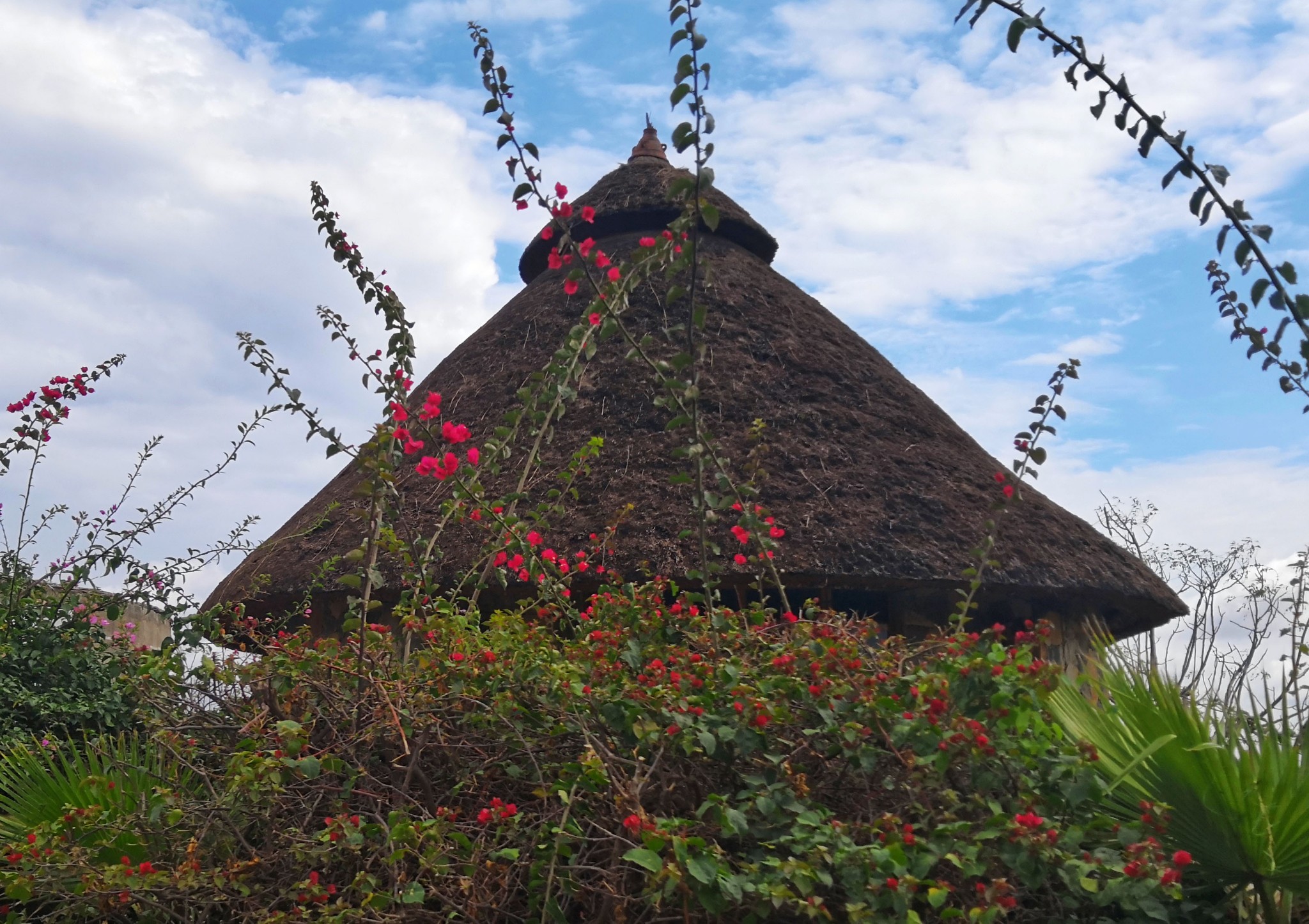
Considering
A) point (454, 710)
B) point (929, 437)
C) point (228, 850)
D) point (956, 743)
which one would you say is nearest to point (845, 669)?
point (956, 743)

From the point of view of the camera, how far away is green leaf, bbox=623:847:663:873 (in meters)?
1.99

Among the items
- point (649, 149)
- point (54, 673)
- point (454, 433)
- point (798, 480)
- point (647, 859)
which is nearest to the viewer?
point (647, 859)

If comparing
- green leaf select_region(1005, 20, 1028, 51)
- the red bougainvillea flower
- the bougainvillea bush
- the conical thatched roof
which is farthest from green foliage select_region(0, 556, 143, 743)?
green leaf select_region(1005, 20, 1028, 51)

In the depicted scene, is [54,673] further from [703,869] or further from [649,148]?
[649,148]

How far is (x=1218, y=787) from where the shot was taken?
7.98ft

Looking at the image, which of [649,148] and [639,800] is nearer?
[639,800]

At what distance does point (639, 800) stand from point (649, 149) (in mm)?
8426

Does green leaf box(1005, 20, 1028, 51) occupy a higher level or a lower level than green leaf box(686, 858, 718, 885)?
higher

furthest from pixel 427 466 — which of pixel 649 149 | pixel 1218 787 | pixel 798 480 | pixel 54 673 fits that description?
pixel 649 149

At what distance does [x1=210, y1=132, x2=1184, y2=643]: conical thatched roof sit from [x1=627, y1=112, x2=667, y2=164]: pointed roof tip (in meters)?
1.84

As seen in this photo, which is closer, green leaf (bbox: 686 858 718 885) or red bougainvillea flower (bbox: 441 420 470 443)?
green leaf (bbox: 686 858 718 885)

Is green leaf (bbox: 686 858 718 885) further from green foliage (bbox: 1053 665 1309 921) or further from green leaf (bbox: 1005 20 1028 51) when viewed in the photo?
green leaf (bbox: 1005 20 1028 51)

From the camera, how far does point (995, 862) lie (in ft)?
7.43

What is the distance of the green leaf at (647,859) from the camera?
1.99 meters
